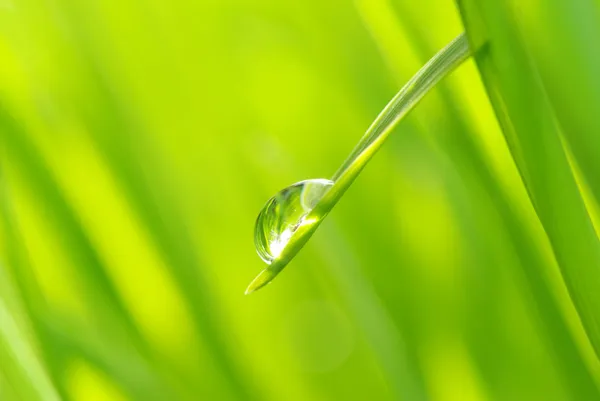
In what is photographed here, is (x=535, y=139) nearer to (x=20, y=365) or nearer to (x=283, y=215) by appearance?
(x=283, y=215)

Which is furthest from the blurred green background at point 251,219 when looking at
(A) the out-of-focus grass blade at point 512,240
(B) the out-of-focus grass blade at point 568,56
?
(B) the out-of-focus grass blade at point 568,56

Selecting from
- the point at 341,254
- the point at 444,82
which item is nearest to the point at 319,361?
the point at 341,254

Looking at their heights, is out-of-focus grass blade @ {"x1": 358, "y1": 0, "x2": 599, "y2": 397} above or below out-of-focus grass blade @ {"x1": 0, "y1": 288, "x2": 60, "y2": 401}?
below

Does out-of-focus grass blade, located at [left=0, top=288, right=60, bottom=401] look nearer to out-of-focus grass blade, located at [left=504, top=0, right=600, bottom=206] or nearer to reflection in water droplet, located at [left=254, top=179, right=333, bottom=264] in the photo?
reflection in water droplet, located at [left=254, top=179, right=333, bottom=264]

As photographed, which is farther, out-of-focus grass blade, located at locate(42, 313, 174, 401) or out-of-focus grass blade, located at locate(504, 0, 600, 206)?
out-of-focus grass blade, located at locate(42, 313, 174, 401)

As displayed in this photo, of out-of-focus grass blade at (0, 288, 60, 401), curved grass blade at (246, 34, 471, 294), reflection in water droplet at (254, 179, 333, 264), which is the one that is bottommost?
out-of-focus grass blade at (0, 288, 60, 401)

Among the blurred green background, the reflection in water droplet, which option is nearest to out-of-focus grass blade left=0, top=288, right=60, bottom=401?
the blurred green background

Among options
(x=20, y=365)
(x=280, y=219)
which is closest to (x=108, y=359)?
(x=20, y=365)

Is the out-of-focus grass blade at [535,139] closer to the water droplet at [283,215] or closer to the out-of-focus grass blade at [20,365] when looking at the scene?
Result: the water droplet at [283,215]
